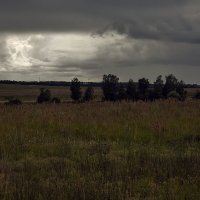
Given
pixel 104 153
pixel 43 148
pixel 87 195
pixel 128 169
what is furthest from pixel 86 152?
pixel 87 195

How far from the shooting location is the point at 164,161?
32.4 ft

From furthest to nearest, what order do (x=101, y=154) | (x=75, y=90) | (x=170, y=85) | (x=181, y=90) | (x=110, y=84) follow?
(x=75, y=90)
(x=110, y=84)
(x=170, y=85)
(x=181, y=90)
(x=101, y=154)

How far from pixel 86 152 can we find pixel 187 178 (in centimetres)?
316

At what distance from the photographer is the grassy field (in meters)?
7.86

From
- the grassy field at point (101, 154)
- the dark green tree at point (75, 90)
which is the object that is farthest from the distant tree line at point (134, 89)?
the grassy field at point (101, 154)

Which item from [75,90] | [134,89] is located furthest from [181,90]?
[75,90]

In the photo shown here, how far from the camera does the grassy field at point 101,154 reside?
7863mm

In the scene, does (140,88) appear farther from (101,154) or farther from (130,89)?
(101,154)

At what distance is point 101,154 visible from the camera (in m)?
10.9

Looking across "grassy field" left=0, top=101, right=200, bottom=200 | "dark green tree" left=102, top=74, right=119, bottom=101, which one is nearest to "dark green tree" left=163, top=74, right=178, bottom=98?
"dark green tree" left=102, top=74, right=119, bottom=101

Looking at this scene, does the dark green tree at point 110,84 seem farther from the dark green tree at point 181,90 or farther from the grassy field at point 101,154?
the grassy field at point 101,154

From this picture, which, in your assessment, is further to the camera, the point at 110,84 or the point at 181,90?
the point at 110,84

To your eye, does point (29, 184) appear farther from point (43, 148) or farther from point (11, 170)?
point (43, 148)

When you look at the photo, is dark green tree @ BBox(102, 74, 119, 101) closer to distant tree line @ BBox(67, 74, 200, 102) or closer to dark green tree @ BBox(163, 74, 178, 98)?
distant tree line @ BBox(67, 74, 200, 102)
